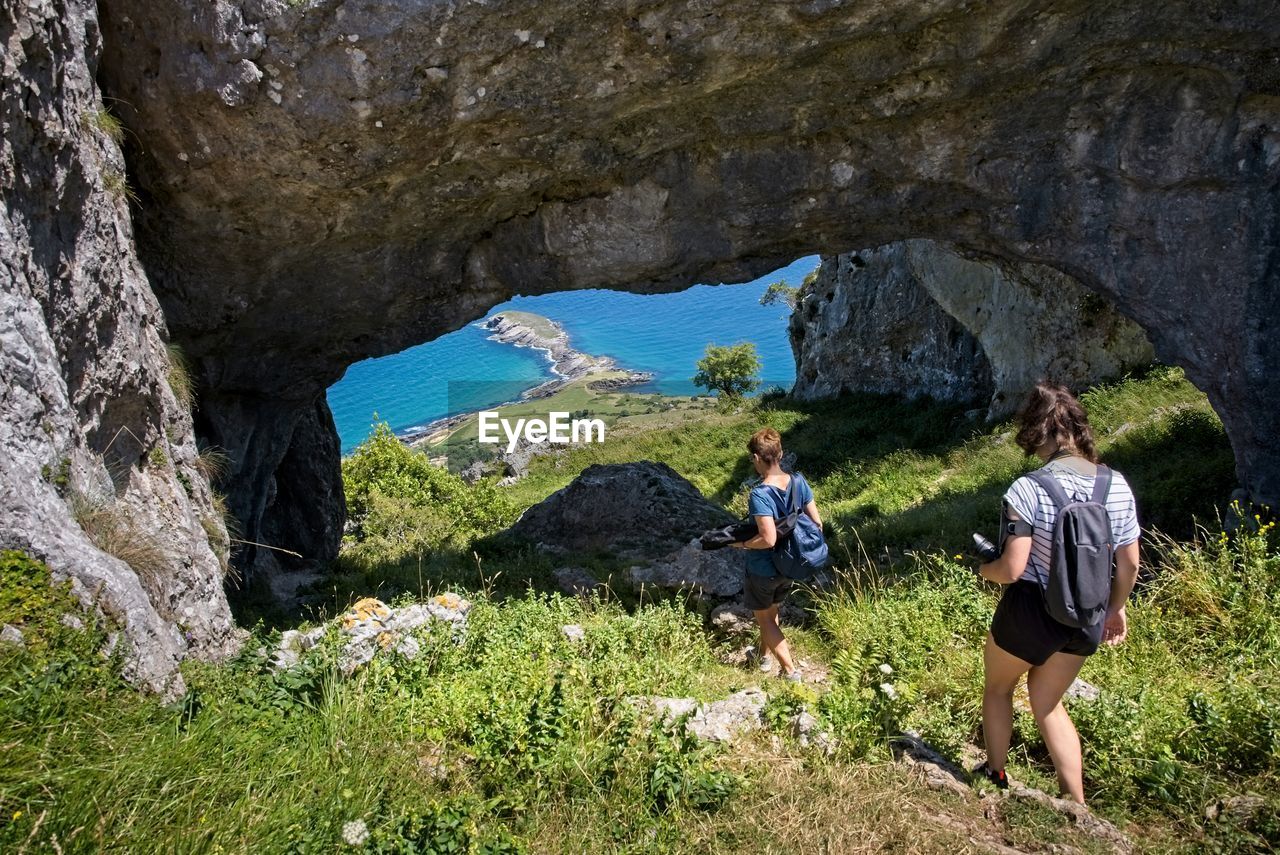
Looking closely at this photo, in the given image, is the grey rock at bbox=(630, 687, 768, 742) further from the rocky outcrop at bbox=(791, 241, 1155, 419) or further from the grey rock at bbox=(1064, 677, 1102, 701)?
the rocky outcrop at bbox=(791, 241, 1155, 419)

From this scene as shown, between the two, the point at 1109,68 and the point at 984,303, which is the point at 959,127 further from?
the point at 984,303

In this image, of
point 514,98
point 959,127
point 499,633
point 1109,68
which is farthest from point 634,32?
point 499,633

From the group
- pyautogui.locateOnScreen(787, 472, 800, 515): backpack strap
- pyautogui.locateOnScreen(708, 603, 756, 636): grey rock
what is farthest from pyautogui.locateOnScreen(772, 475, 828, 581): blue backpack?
pyautogui.locateOnScreen(708, 603, 756, 636): grey rock

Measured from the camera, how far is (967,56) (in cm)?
812

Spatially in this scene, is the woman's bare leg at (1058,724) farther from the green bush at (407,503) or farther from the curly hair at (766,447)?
the green bush at (407,503)

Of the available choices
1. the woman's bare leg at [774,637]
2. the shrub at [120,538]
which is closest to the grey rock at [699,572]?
the woman's bare leg at [774,637]

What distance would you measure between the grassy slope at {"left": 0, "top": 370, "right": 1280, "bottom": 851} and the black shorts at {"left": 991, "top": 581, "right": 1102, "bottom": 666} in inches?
33.3

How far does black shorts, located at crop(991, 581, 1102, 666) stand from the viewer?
171 inches

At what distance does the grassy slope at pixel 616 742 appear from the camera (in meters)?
3.76

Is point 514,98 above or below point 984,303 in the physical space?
above

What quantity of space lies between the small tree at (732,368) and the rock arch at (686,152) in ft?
130

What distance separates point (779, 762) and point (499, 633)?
256 centimetres

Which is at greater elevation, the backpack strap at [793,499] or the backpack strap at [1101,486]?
the backpack strap at [1101,486]

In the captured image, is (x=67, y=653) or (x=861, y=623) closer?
(x=67, y=653)
